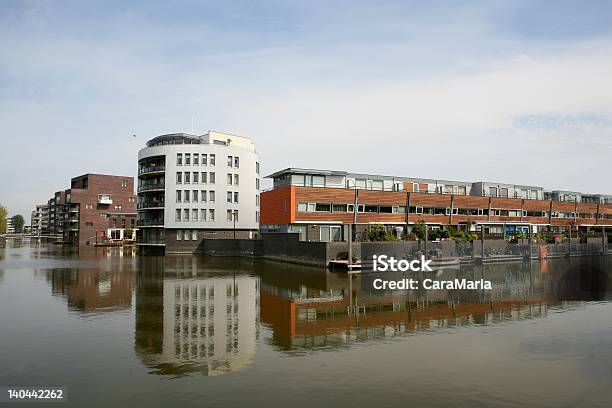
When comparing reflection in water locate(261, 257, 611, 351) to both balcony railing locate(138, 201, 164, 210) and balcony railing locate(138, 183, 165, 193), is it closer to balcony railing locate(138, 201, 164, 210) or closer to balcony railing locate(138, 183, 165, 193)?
balcony railing locate(138, 201, 164, 210)

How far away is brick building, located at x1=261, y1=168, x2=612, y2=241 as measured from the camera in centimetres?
5975

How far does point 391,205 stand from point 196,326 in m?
50.2

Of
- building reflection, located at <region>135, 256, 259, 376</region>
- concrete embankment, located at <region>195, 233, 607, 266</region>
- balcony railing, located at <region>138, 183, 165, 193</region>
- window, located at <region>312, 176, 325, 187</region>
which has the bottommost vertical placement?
building reflection, located at <region>135, 256, 259, 376</region>

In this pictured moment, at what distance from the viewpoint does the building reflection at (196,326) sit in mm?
14117

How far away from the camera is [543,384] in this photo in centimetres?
1218

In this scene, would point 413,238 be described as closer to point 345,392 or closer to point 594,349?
point 594,349

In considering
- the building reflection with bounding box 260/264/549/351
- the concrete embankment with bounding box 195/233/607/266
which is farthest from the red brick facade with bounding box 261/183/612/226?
the building reflection with bounding box 260/264/549/351

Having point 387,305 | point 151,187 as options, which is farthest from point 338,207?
point 151,187

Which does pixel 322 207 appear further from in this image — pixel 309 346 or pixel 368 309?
pixel 309 346

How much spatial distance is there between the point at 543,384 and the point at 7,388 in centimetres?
1430

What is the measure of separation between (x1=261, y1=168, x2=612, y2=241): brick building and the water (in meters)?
29.1

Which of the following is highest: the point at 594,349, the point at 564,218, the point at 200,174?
the point at 200,174

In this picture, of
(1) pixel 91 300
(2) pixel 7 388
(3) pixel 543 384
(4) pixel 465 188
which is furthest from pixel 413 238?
(2) pixel 7 388

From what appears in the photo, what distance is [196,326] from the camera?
749 inches
